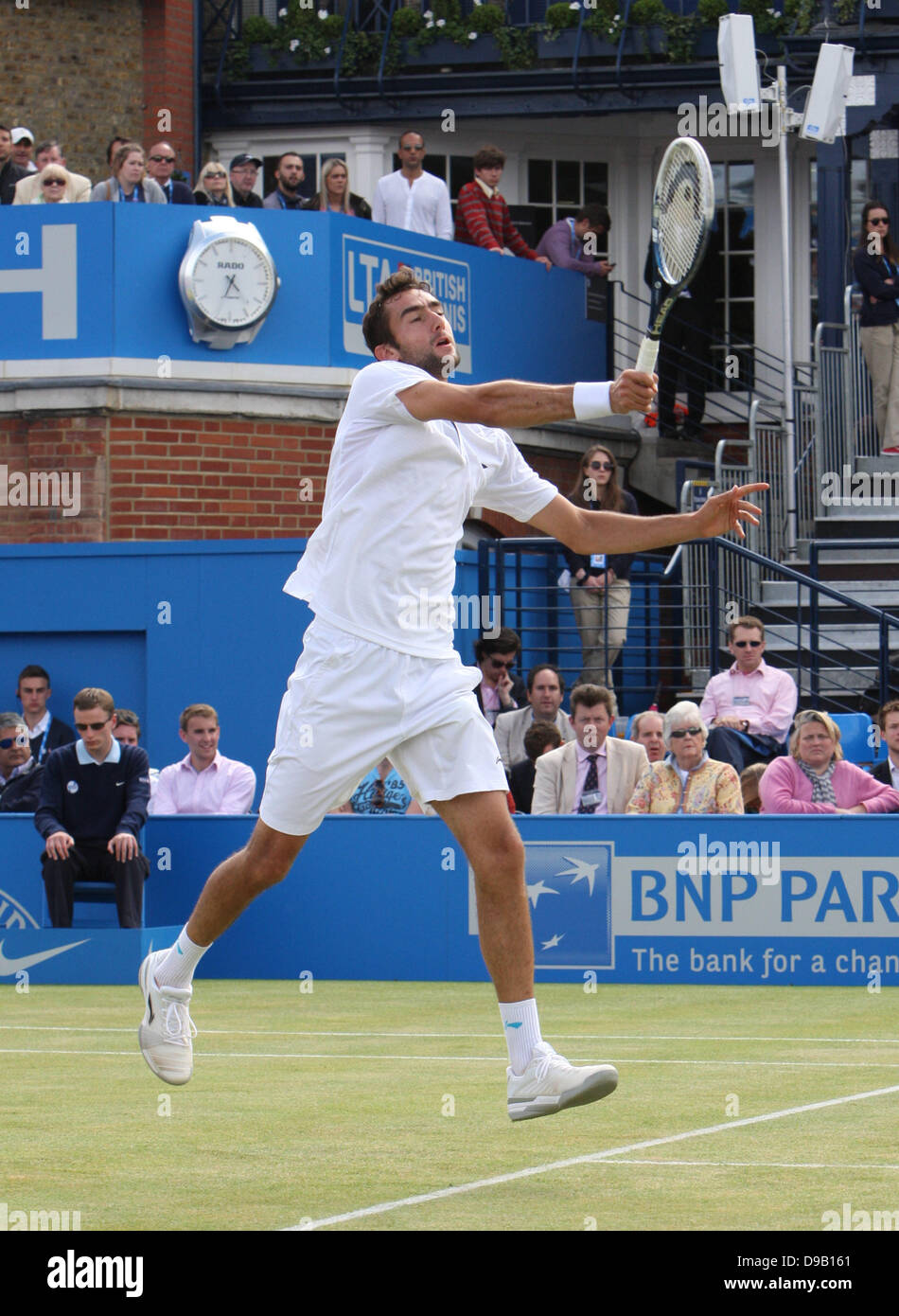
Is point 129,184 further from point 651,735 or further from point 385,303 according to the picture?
point 385,303

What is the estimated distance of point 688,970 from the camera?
11539 millimetres

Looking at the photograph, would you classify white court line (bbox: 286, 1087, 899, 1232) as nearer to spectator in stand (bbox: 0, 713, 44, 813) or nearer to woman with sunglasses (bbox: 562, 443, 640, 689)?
spectator in stand (bbox: 0, 713, 44, 813)

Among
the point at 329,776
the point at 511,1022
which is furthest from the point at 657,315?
the point at 511,1022

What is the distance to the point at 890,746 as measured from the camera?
39.9 feet

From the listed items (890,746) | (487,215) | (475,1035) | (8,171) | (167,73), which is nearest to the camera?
(475,1035)

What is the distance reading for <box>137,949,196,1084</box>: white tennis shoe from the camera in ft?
20.5

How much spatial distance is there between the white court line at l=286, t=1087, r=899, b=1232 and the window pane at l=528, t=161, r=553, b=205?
54.6 feet

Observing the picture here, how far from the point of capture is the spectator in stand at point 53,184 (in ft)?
55.4

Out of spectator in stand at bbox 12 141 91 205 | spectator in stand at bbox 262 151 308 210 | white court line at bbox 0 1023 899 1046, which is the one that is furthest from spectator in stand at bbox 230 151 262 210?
white court line at bbox 0 1023 899 1046

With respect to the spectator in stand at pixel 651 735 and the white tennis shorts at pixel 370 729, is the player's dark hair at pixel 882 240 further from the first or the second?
the white tennis shorts at pixel 370 729

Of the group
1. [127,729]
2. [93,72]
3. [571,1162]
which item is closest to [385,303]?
[571,1162]

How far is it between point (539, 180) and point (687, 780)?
11.9 metres
